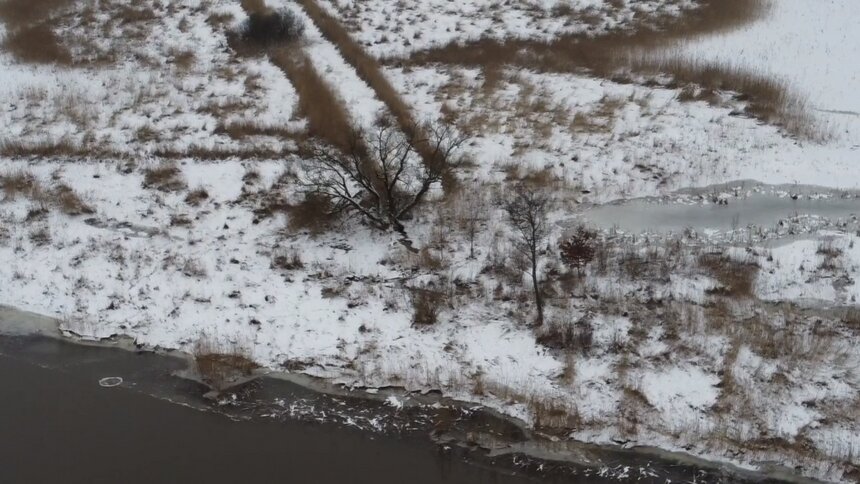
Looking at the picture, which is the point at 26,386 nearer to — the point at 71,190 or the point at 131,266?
the point at 131,266

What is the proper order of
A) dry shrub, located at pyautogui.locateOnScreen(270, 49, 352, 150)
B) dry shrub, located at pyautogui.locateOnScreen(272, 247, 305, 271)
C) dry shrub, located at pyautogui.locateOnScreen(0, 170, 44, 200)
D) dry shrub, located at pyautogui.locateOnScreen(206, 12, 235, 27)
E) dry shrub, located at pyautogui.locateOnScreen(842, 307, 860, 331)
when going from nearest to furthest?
dry shrub, located at pyautogui.locateOnScreen(842, 307, 860, 331)
dry shrub, located at pyautogui.locateOnScreen(272, 247, 305, 271)
dry shrub, located at pyautogui.locateOnScreen(0, 170, 44, 200)
dry shrub, located at pyautogui.locateOnScreen(270, 49, 352, 150)
dry shrub, located at pyautogui.locateOnScreen(206, 12, 235, 27)

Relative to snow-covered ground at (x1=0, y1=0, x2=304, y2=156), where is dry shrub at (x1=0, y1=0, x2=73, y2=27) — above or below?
above

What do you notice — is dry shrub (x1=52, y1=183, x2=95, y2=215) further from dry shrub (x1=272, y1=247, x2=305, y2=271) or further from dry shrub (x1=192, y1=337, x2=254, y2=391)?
dry shrub (x1=192, y1=337, x2=254, y2=391)

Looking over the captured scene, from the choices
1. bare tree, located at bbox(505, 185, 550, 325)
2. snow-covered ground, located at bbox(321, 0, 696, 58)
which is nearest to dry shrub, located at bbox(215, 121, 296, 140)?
snow-covered ground, located at bbox(321, 0, 696, 58)

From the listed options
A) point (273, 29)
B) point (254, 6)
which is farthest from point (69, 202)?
point (254, 6)

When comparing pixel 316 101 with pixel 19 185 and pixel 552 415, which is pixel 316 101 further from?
pixel 552 415

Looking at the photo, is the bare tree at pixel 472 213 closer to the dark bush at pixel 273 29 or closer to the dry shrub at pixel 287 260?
the dry shrub at pixel 287 260
